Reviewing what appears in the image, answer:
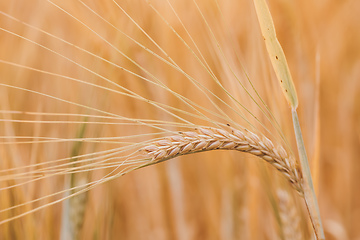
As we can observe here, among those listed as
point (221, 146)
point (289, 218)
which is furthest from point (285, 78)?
point (289, 218)

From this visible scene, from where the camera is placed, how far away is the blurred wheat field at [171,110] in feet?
3.06

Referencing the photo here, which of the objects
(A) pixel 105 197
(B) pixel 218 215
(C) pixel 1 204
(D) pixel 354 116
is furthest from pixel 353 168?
(C) pixel 1 204

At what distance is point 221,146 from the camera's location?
63cm

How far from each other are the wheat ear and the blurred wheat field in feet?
0.42

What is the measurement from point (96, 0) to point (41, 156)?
37cm

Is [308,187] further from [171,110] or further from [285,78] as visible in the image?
[171,110]

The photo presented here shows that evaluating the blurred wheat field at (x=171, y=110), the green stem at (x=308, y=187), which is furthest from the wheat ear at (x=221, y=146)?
the blurred wheat field at (x=171, y=110)

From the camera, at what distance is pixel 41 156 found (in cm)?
103

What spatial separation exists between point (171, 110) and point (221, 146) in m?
0.65

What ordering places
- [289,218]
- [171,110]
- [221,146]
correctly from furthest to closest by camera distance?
1. [171,110]
2. [289,218]
3. [221,146]

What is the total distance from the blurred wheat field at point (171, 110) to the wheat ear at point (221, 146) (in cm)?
13

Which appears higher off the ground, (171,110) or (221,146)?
(171,110)

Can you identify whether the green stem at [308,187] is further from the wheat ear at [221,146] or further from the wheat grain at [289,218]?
the wheat grain at [289,218]

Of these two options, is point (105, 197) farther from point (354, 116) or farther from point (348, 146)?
point (354, 116)
